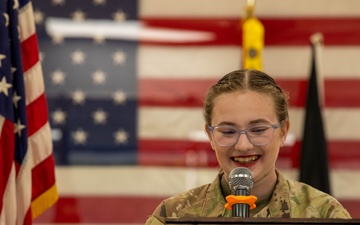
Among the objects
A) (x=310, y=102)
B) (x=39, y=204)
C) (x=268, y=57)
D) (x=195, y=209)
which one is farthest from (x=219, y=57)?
(x=195, y=209)

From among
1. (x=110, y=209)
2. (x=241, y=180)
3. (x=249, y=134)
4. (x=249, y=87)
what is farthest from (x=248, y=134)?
(x=110, y=209)

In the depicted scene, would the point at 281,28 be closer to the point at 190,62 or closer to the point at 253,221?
the point at 190,62

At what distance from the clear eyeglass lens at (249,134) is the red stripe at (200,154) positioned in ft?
9.79

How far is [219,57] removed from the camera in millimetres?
5215

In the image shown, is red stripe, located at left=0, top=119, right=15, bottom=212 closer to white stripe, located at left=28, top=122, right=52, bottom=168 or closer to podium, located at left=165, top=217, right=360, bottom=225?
white stripe, located at left=28, top=122, right=52, bottom=168

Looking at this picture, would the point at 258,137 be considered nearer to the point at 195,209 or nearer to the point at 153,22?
the point at 195,209

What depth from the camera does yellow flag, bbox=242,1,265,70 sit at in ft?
16.2

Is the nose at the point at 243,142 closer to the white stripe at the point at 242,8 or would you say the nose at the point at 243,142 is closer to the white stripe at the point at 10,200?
the white stripe at the point at 10,200

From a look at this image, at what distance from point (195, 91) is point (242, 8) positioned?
655 millimetres

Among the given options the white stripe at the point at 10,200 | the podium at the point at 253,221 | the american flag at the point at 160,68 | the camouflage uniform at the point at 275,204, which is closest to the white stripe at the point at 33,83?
the white stripe at the point at 10,200

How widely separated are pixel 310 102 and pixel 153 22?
1.20m

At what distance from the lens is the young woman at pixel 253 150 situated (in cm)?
214

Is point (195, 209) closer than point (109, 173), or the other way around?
point (195, 209)

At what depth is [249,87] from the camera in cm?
219
